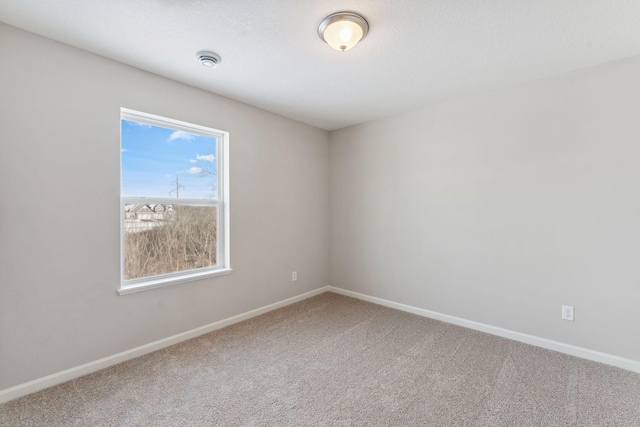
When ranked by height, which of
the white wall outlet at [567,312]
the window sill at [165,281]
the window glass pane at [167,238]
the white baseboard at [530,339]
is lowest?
the white baseboard at [530,339]

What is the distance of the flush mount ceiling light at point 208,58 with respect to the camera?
2.16m

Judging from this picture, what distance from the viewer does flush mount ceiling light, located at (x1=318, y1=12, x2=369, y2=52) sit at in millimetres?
1742

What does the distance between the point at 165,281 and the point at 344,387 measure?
177 cm

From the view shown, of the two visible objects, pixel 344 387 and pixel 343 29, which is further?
pixel 344 387

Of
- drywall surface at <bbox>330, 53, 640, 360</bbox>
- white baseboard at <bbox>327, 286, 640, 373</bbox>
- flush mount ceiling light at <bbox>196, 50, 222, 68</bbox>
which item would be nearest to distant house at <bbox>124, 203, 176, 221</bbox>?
flush mount ceiling light at <bbox>196, 50, 222, 68</bbox>

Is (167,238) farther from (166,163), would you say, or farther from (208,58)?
(208,58)

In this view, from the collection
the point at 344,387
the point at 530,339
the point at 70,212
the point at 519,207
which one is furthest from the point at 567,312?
the point at 70,212

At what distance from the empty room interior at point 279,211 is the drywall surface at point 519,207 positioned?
2cm

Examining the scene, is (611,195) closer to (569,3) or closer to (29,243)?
(569,3)

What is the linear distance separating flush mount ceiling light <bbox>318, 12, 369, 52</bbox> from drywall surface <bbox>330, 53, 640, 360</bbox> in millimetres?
1719

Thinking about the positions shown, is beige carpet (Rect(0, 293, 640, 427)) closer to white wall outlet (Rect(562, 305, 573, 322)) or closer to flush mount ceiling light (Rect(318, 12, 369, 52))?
white wall outlet (Rect(562, 305, 573, 322))

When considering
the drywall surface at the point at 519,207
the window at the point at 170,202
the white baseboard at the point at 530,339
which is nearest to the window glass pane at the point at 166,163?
the window at the point at 170,202

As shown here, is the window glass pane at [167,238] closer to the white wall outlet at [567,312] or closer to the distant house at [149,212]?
the distant house at [149,212]

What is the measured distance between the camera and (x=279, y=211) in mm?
3613
